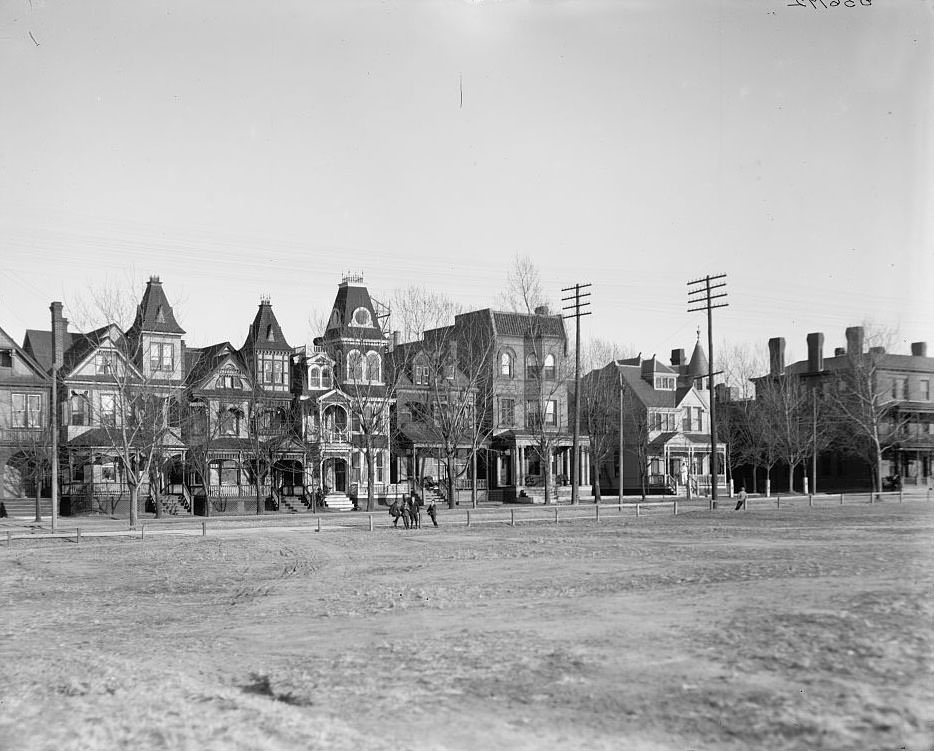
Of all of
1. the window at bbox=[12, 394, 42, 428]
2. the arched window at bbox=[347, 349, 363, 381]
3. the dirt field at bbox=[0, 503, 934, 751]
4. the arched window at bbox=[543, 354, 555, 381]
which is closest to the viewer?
the dirt field at bbox=[0, 503, 934, 751]

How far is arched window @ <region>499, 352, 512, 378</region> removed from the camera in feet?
230

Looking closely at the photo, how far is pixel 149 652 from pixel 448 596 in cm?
639

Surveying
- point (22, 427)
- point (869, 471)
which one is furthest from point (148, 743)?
point (869, 471)

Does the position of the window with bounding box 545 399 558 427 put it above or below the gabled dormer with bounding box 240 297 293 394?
below

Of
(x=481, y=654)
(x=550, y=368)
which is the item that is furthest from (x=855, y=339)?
(x=481, y=654)

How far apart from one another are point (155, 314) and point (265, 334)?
20.9 feet

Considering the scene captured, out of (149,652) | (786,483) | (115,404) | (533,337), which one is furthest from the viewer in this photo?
(786,483)

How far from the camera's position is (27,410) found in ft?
185

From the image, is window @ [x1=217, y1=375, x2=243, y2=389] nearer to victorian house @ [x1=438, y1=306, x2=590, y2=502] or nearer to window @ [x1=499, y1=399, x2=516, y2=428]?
victorian house @ [x1=438, y1=306, x2=590, y2=502]

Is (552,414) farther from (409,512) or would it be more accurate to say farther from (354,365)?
(409,512)

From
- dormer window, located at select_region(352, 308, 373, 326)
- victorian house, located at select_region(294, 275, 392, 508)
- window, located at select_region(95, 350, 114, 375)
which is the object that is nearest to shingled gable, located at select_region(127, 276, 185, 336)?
window, located at select_region(95, 350, 114, 375)

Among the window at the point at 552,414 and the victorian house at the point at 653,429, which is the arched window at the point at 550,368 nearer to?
the window at the point at 552,414

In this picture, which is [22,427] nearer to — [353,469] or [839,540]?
[353,469]

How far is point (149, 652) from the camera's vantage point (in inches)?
606
